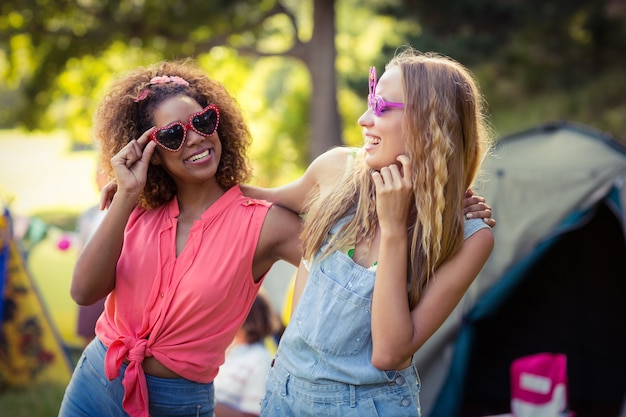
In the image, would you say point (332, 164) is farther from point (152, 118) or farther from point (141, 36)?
point (141, 36)

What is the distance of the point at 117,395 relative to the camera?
192 cm

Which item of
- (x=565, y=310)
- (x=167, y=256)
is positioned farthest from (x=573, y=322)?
(x=167, y=256)

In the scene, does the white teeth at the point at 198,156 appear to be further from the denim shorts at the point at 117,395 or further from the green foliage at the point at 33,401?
the green foliage at the point at 33,401

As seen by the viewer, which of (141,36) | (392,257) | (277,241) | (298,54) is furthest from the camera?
(298,54)

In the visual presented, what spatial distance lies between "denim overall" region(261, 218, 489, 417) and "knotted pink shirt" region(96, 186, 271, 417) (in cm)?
24

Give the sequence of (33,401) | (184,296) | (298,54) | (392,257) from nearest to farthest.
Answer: (392,257) < (184,296) < (33,401) < (298,54)

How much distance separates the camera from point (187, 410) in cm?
191

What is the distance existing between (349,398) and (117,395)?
26.4 inches

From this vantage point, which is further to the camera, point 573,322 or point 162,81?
point 573,322

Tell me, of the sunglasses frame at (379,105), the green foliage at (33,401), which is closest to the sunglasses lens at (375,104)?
the sunglasses frame at (379,105)

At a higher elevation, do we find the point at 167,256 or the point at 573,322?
the point at 167,256

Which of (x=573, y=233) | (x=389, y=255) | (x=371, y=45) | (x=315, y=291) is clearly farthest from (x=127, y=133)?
(x=371, y=45)

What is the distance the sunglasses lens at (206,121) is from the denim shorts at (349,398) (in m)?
0.69

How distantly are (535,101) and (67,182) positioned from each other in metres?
10.0
